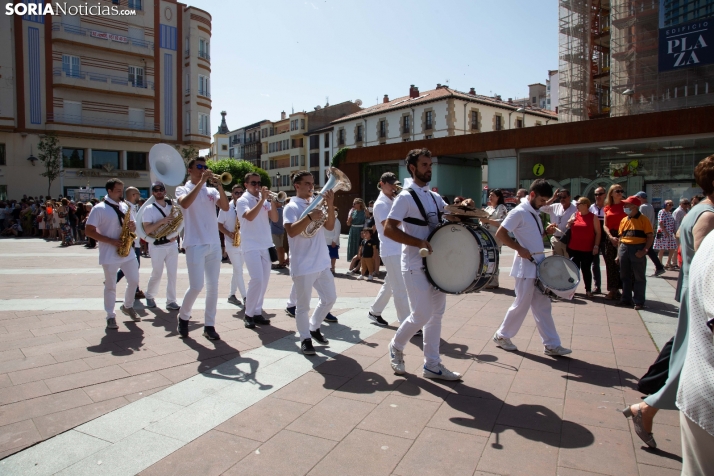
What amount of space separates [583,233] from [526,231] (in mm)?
3915

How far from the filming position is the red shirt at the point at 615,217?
8.65 metres

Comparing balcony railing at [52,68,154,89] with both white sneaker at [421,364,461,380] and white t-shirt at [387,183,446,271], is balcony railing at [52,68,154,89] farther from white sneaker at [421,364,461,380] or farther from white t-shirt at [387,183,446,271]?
white sneaker at [421,364,461,380]

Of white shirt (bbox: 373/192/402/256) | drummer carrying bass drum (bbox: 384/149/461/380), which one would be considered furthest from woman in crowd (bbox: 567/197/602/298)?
drummer carrying bass drum (bbox: 384/149/461/380)

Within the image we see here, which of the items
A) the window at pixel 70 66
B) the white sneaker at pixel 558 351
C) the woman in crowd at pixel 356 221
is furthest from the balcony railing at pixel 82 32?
the white sneaker at pixel 558 351

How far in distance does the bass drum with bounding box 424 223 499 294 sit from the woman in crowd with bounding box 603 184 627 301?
17.6 feet

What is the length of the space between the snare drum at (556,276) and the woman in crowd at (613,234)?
13.2 feet

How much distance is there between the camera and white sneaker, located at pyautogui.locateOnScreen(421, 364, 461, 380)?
4.43m

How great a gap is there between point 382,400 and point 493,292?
5.66m

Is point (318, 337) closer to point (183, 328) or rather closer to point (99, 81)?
point (183, 328)

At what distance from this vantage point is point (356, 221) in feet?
39.3

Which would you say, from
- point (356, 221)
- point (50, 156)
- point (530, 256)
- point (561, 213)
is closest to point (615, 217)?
point (561, 213)

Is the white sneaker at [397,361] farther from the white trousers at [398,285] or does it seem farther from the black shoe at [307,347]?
the white trousers at [398,285]

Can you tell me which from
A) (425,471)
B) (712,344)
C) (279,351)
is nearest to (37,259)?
(279,351)

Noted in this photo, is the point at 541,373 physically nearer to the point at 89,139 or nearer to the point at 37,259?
the point at 37,259
